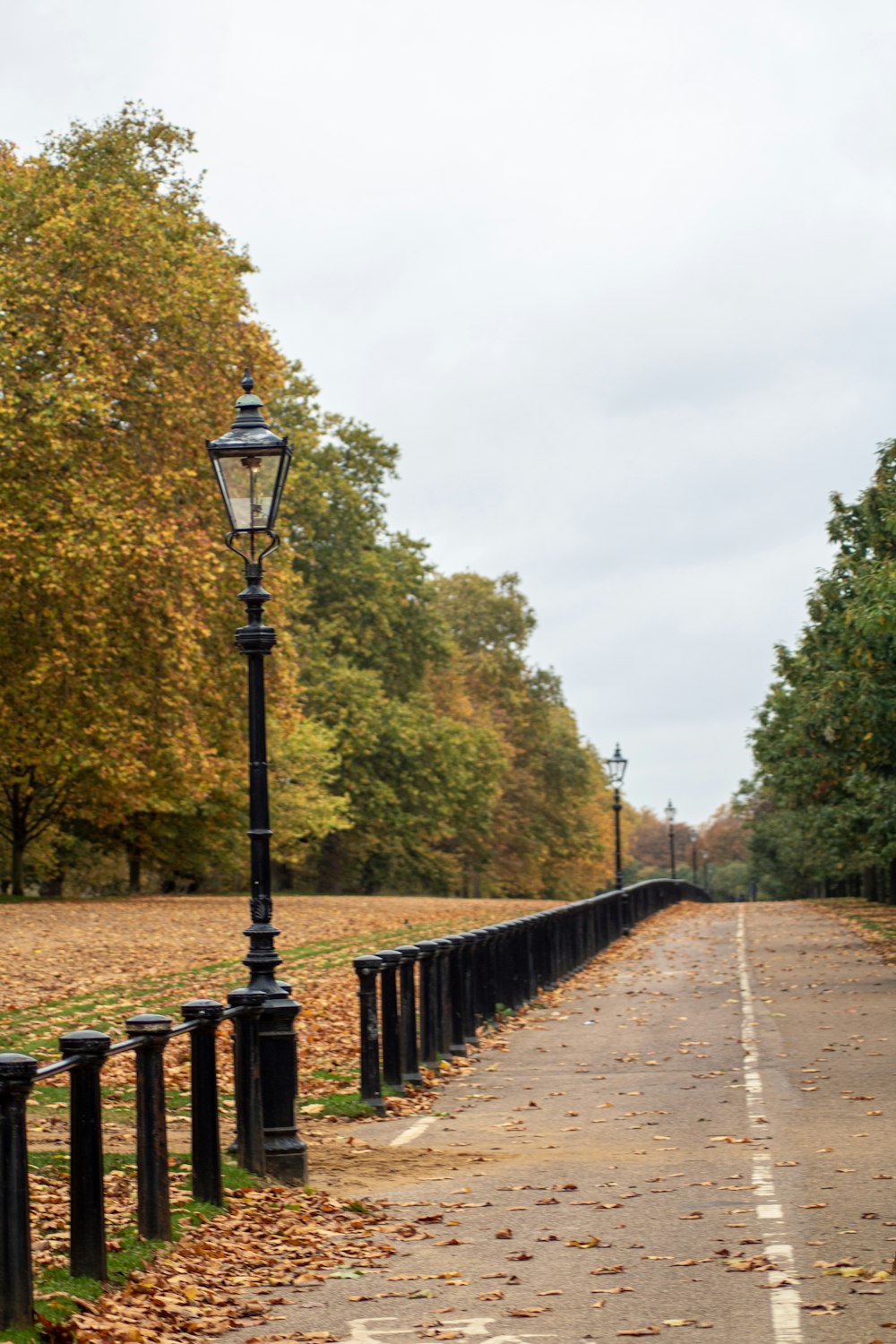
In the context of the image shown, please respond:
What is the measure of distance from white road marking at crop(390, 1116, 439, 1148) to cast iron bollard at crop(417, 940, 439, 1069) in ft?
8.41

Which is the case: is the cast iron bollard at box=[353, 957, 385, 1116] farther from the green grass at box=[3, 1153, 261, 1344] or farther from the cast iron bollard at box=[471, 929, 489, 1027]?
the cast iron bollard at box=[471, 929, 489, 1027]

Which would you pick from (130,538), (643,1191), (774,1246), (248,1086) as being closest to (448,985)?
(248,1086)

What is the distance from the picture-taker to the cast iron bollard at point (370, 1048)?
13039 millimetres

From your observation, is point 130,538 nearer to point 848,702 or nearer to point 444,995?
point 848,702

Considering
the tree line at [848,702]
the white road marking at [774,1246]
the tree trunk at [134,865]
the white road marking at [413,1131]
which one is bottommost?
the white road marking at [413,1131]

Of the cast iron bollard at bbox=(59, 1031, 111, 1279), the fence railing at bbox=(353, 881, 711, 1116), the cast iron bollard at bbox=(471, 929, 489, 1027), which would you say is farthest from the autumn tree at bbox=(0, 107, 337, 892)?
the cast iron bollard at bbox=(59, 1031, 111, 1279)

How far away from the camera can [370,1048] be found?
13.1m

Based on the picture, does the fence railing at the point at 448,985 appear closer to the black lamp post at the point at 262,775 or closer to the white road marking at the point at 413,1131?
the white road marking at the point at 413,1131

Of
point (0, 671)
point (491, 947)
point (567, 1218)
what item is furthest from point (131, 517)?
point (567, 1218)

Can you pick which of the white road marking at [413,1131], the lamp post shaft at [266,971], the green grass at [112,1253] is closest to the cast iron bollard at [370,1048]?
the white road marking at [413,1131]

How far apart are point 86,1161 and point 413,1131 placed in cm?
542

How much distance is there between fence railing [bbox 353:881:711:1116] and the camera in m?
13.2

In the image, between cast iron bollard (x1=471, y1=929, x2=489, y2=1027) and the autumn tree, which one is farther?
the autumn tree

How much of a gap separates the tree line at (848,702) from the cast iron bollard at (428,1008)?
6670 millimetres
